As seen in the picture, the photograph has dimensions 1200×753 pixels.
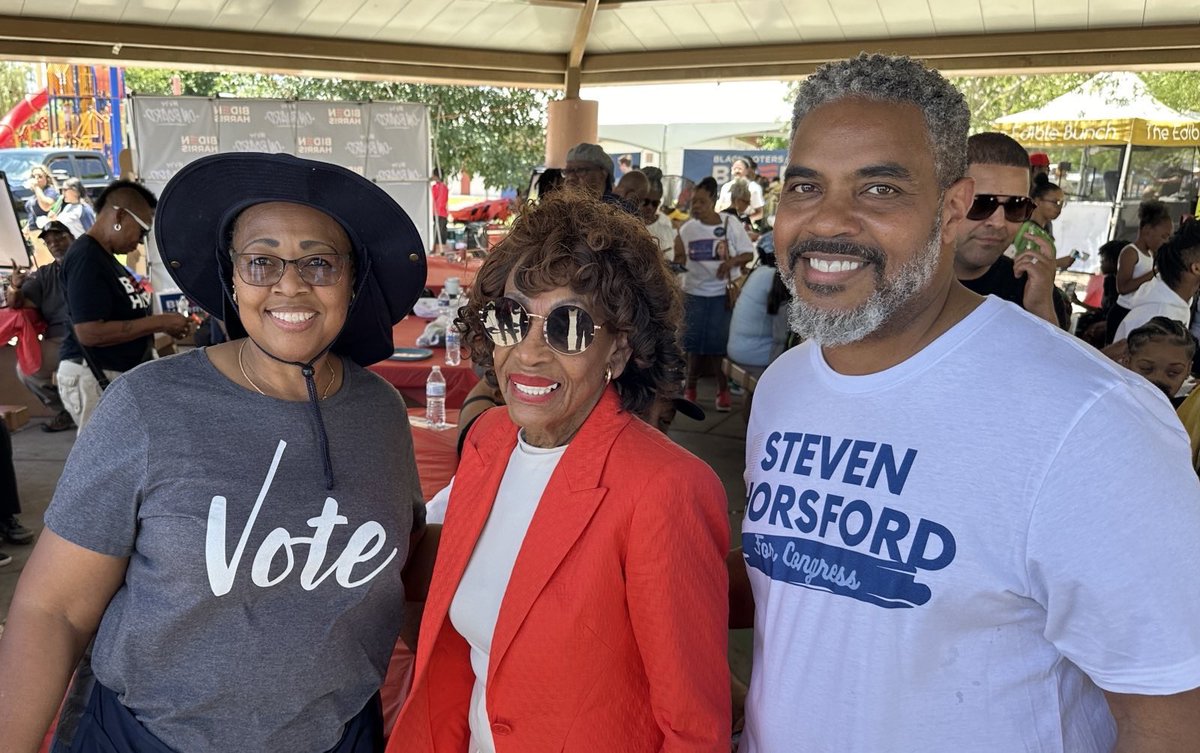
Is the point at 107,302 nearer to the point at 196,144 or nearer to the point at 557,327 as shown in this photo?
the point at 557,327

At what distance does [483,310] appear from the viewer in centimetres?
180

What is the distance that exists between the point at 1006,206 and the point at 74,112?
26.4 meters

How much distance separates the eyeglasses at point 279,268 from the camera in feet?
5.51

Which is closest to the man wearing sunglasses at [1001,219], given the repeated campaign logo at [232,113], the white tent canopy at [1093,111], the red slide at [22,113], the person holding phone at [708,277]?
the person holding phone at [708,277]

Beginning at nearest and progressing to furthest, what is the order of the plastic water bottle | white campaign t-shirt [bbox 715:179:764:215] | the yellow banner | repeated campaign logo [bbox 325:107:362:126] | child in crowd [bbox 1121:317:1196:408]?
child in crowd [bbox 1121:317:1196:408] → the plastic water bottle → repeated campaign logo [bbox 325:107:362:126] → the yellow banner → white campaign t-shirt [bbox 715:179:764:215]

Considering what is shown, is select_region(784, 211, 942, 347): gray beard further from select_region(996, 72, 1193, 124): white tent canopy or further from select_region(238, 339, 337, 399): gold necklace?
select_region(996, 72, 1193, 124): white tent canopy

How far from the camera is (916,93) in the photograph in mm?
1375

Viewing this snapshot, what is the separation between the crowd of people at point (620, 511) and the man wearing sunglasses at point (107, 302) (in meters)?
3.23

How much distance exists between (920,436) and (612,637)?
2.03 feet

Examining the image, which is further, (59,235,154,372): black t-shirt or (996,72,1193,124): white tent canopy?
(996,72,1193,124): white tent canopy

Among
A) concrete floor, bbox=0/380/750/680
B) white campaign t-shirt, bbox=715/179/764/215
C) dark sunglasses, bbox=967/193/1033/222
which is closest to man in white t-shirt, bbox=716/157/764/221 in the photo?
white campaign t-shirt, bbox=715/179/764/215

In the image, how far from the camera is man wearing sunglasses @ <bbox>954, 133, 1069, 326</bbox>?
2.74 metres

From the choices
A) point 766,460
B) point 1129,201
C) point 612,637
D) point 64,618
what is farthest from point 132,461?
point 1129,201

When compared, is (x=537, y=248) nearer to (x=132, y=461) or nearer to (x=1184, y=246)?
(x=132, y=461)
